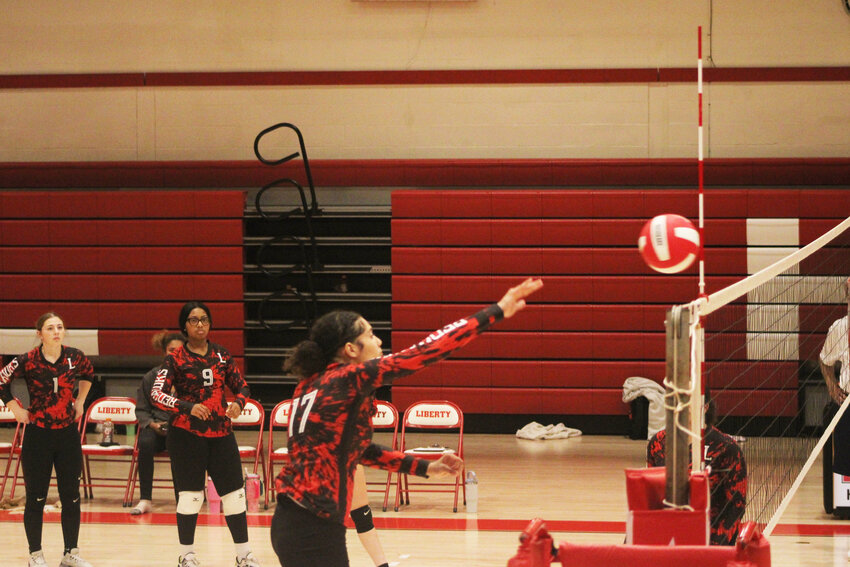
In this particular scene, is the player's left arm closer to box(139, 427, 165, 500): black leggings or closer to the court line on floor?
the court line on floor

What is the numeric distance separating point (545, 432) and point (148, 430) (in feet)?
17.0

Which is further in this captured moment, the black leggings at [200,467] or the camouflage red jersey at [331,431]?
the black leggings at [200,467]

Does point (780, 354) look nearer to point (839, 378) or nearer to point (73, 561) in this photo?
point (839, 378)

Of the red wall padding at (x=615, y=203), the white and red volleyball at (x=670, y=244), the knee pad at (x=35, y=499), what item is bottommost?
the knee pad at (x=35, y=499)

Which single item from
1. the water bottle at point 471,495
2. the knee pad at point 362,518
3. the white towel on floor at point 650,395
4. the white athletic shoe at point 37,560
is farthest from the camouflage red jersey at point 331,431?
the white towel on floor at point 650,395

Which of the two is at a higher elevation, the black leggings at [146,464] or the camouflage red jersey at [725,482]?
the camouflage red jersey at [725,482]

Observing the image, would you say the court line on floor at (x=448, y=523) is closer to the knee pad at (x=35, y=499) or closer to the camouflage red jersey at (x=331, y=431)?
the knee pad at (x=35, y=499)

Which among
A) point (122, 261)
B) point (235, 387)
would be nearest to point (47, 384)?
point (235, 387)

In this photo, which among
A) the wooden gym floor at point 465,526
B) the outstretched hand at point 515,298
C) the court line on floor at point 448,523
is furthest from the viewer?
the court line on floor at point 448,523

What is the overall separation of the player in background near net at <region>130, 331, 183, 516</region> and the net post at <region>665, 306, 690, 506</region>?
228 inches

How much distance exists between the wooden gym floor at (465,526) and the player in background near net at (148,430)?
0.59 ft

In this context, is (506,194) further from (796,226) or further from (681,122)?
(796,226)

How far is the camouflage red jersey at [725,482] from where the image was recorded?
4.31m

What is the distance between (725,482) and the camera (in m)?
4.34
